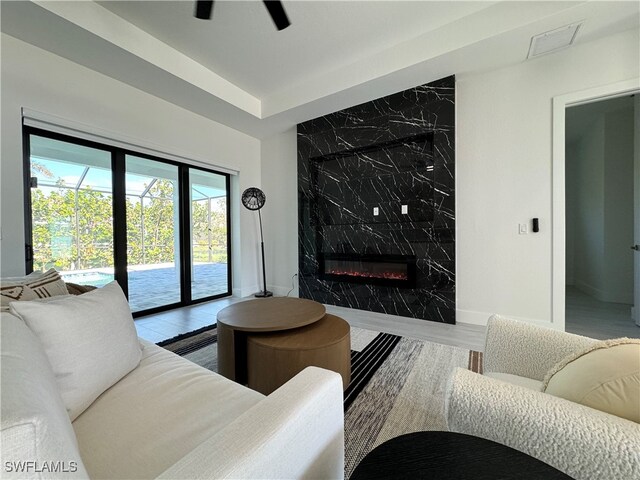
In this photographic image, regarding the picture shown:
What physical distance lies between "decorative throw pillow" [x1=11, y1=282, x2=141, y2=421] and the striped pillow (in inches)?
6.8

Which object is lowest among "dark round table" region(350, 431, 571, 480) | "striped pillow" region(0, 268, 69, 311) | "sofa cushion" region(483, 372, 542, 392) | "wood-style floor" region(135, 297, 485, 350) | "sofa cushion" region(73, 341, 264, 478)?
"wood-style floor" region(135, 297, 485, 350)

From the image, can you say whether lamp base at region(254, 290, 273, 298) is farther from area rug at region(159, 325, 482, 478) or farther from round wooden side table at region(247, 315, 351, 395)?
round wooden side table at region(247, 315, 351, 395)

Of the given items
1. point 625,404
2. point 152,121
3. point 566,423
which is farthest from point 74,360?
point 152,121

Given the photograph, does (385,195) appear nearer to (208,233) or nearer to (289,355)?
(289,355)

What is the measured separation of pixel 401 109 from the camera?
126 inches

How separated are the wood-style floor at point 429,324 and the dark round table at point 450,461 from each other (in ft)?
6.57

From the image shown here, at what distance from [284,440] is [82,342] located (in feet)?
2.75

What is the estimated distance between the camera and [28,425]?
386 millimetres

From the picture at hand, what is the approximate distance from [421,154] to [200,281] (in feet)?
12.1

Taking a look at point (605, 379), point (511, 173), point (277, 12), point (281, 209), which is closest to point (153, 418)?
point (605, 379)

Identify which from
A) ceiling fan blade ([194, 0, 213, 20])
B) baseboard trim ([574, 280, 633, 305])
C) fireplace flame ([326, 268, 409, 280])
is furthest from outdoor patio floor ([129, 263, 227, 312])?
baseboard trim ([574, 280, 633, 305])

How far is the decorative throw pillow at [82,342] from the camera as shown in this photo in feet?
2.75

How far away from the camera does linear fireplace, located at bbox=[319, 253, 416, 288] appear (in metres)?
3.31

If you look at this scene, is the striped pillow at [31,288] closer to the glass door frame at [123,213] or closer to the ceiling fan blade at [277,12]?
the glass door frame at [123,213]
